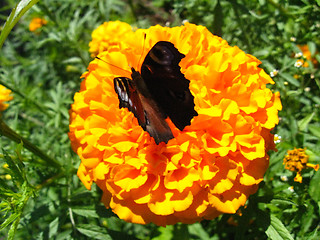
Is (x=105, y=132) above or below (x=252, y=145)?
above

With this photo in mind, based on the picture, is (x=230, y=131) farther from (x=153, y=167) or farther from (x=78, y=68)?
(x=78, y=68)

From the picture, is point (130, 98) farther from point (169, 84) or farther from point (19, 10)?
point (19, 10)

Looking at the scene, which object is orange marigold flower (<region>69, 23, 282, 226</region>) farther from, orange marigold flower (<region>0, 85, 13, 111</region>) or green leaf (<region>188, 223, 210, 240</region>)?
orange marigold flower (<region>0, 85, 13, 111</region>)

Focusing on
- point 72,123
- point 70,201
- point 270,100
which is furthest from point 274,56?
point 70,201

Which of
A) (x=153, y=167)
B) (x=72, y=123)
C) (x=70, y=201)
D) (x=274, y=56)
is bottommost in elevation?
(x=70, y=201)

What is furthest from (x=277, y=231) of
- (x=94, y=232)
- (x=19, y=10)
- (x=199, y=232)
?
(x=19, y=10)

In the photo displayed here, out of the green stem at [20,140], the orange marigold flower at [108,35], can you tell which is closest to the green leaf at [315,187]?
the green stem at [20,140]
